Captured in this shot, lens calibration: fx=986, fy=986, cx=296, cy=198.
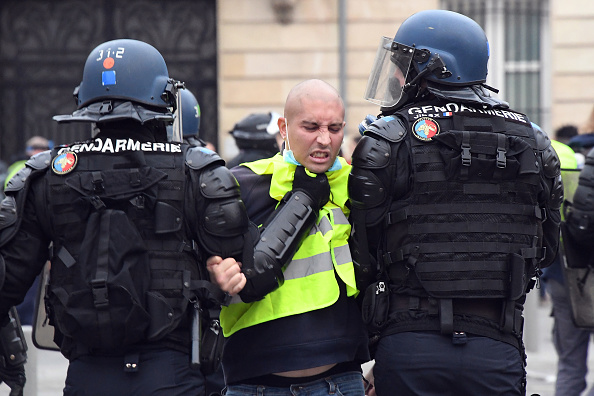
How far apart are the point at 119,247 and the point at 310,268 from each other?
689 millimetres

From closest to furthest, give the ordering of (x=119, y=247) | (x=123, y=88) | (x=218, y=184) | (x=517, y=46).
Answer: (x=119, y=247) < (x=218, y=184) < (x=123, y=88) < (x=517, y=46)

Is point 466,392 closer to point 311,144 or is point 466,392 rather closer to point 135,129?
point 311,144

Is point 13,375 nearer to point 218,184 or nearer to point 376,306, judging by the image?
point 218,184

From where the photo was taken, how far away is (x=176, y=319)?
3.26 meters

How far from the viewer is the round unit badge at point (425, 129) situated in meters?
3.40

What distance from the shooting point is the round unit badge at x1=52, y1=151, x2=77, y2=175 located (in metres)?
3.28

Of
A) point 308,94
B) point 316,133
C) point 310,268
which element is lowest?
point 310,268

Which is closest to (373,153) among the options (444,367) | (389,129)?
(389,129)

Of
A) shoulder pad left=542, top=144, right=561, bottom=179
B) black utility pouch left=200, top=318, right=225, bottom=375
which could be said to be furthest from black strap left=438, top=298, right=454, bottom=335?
black utility pouch left=200, top=318, right=225, bottom=375

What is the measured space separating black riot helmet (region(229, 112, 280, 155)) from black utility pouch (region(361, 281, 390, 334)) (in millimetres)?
3083

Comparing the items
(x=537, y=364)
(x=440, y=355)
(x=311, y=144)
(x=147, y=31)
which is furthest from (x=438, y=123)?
(x=147, y=31)

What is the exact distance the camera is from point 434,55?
3.59 metres

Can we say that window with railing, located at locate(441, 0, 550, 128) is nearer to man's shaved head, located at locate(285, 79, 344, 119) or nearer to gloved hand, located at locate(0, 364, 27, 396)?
man's shaved head, located at locate(285, 79, 344, 119)

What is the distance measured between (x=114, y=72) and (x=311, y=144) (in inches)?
28.7
